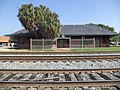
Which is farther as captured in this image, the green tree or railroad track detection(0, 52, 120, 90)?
the green tree

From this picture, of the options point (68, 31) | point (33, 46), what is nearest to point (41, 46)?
point (33, 46)

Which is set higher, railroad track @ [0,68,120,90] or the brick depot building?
the brick depot building

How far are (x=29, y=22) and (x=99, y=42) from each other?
1660 cm

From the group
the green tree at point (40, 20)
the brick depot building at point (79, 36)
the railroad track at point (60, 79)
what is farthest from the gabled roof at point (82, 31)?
the railroad track at point (60, 79)

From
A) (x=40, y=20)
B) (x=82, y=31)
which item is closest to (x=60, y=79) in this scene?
(x=40, y=20)

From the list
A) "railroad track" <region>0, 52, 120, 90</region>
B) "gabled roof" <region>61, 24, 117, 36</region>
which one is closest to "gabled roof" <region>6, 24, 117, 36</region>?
"gabled roof" <region>61, 24, 117, 36</region>

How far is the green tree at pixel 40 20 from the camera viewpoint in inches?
1417

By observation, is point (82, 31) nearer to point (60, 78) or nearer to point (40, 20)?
point (40, 20)

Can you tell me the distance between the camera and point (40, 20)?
37312 mm

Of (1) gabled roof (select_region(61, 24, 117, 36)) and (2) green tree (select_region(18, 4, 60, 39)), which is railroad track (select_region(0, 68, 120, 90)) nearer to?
(2) green tree (select_region(18, 4, 60, 39))

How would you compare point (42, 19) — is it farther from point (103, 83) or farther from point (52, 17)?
point (103, 83)

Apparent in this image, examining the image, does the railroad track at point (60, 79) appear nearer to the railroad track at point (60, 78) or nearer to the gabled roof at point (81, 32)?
the railroad track at point (60, 78)

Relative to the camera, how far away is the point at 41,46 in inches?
1267

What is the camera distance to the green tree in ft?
118
